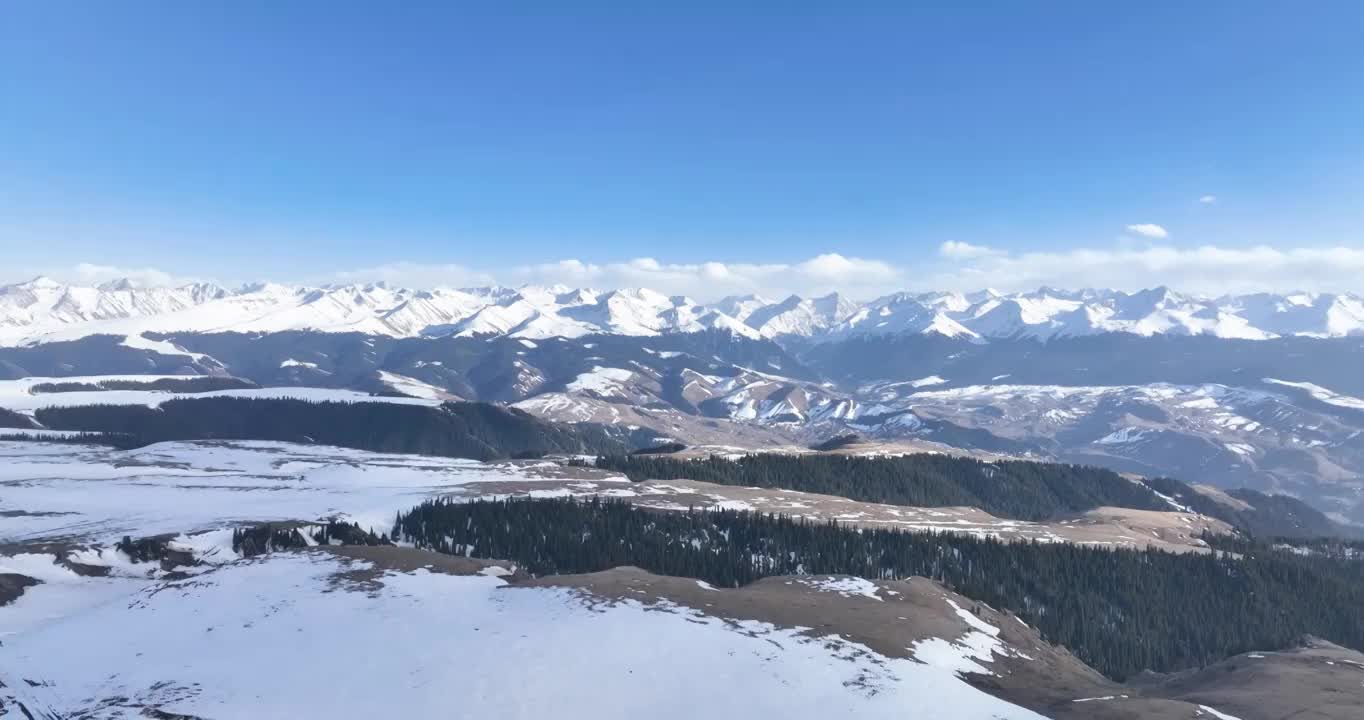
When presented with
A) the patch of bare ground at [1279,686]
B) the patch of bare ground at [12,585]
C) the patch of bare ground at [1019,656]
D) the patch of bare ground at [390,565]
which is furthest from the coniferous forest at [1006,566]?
the patch of bare ground at [12,585]

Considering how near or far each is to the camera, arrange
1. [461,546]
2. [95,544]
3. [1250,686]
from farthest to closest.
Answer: [461,546] → [95,544] → [1250,686]

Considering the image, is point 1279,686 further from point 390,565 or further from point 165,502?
point 165,502

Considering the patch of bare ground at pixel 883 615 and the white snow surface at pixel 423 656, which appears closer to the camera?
the white snow surface at pixel 423 656

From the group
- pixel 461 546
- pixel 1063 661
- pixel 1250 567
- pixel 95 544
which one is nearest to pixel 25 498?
pixel 95 544

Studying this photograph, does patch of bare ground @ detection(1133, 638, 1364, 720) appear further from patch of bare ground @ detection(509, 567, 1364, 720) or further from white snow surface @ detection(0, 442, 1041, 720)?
white snow surface @ detection(0, 442, 1041, 720)

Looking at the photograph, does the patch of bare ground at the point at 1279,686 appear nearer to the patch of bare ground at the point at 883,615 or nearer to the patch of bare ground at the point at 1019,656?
the patch of bare ground at the point at 1019,656

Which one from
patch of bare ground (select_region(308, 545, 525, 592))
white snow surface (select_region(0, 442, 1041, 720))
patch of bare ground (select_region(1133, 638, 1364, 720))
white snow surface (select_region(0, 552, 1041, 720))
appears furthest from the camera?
patch of bare ground (select_region(308, 545, 525, 592))

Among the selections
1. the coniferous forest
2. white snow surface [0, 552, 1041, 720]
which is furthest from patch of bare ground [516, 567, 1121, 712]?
the coniferous forest

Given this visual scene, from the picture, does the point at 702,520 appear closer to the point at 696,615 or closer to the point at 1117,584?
the point at 1117,584
